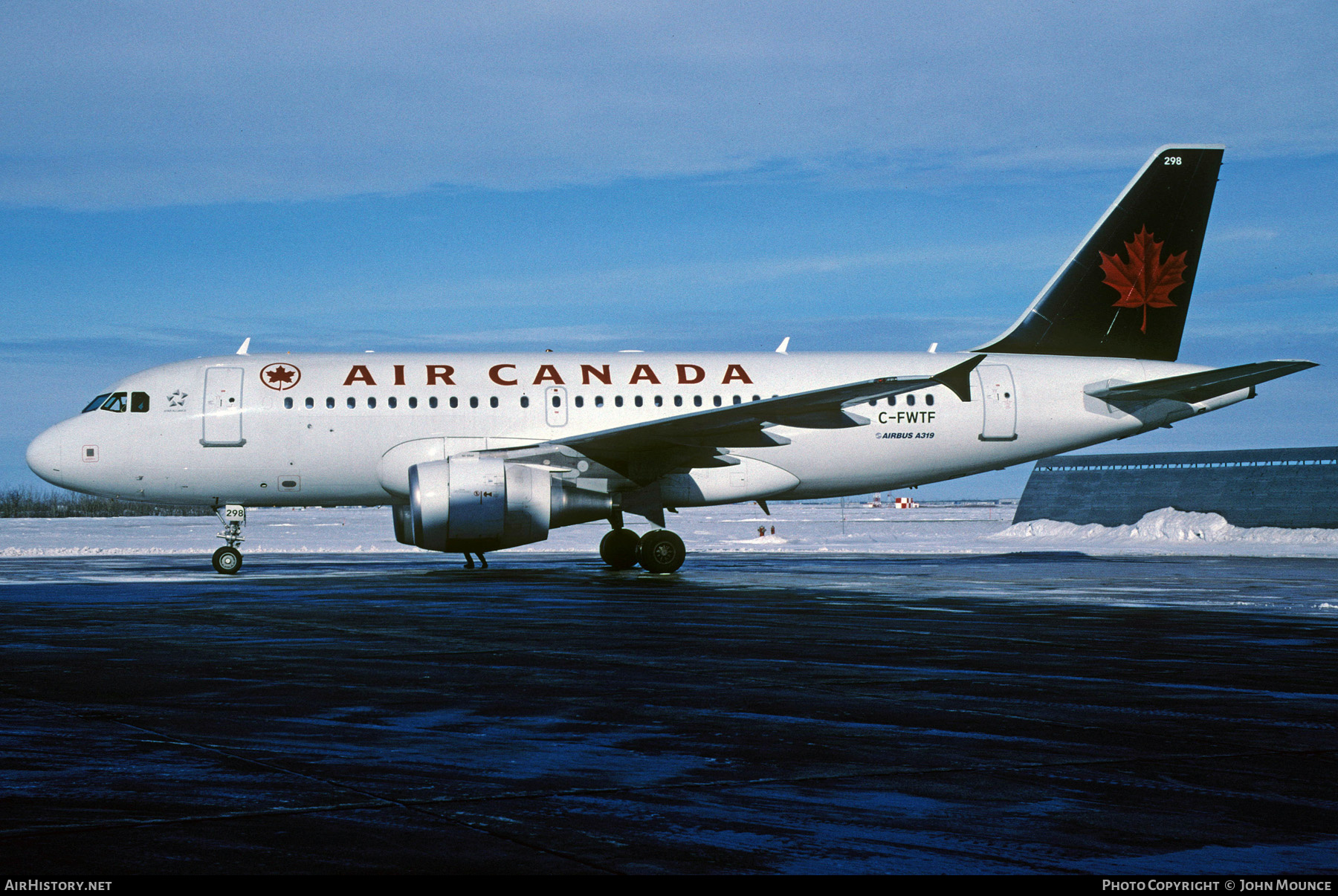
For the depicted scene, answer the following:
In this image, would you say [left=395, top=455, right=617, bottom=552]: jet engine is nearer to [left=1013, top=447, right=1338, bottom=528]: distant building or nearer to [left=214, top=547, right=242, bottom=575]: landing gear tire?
[left=214, top=547, right=242, bottom=575]: landing gear tire

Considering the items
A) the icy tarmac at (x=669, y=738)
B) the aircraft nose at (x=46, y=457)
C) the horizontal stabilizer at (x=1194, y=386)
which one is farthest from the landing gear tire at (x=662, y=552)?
the aircraft nose at (x=46, y=457)

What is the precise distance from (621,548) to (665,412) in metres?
2.48

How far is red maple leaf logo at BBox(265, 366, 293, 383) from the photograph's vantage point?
21.9 meters

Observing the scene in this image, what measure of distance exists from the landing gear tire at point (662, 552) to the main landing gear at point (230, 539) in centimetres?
659

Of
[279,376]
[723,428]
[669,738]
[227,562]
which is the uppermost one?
[279,376]

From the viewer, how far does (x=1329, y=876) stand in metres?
3.86

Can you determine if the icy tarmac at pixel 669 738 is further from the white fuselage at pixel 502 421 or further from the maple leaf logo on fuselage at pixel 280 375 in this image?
the maple leaf logo on fuselage at pixel 280 375

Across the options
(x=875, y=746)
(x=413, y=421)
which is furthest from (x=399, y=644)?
(x=413, y=421)

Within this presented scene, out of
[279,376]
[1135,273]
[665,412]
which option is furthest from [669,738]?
[1135,273]

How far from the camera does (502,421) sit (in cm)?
2180

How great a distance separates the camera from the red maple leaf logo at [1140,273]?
23.7 metres

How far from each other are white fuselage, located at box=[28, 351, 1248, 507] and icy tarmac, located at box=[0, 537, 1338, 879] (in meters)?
6.98

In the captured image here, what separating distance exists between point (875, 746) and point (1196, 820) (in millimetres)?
1713

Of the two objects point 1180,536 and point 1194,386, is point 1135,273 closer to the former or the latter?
point 1194,386
